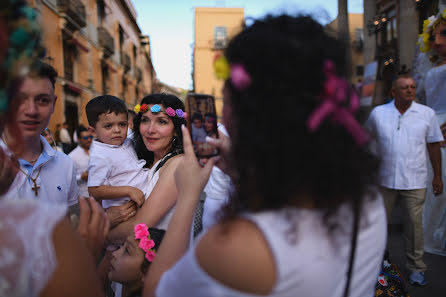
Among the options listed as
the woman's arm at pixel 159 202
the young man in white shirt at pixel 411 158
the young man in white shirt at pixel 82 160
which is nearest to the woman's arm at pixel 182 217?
the woman's arm at pixel 159 202

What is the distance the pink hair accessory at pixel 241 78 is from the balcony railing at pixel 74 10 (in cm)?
1447

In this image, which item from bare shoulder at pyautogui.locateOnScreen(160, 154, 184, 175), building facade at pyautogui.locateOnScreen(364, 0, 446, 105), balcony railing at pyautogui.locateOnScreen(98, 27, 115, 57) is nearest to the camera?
bare shoulder at pyautogui.locateOnScreen(160, 154, 184, 175)

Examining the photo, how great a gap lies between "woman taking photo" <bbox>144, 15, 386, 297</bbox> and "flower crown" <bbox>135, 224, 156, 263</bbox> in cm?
51

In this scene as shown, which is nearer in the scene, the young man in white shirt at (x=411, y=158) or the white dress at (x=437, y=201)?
the young man in white shirt at (x=411, y=158)

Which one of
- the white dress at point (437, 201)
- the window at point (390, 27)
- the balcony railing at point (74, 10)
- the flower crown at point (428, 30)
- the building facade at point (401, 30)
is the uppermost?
the balcony railing at point (74, 10)

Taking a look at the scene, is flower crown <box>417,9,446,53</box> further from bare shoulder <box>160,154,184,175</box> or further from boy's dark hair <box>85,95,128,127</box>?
boy's dark hair <box>85,95,128,127</box>

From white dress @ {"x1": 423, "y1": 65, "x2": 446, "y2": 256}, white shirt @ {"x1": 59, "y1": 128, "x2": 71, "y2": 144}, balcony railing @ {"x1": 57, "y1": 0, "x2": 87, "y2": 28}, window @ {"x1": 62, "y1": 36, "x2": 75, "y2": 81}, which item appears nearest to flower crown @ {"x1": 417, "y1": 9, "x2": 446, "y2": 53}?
white dress @ {"x1": 423, "y1": 65, "x2": 446, "y2": 256}

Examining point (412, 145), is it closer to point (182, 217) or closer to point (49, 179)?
point (182, 217)

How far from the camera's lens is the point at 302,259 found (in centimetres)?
75

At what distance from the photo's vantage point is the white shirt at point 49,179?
170 centimetres

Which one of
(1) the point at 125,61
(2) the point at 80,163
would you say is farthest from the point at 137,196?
(1) the point at 125,61

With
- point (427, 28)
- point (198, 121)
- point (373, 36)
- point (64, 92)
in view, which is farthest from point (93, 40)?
point (198, 121)

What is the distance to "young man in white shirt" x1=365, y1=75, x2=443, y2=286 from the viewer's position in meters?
3.16

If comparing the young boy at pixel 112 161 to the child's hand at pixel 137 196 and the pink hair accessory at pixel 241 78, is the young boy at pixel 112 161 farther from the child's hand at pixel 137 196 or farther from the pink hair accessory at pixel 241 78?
the pink hair accessory at pixel 241 78
